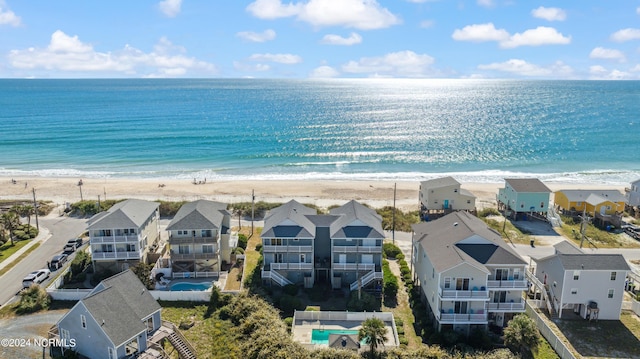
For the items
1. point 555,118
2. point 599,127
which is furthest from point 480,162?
point 555,118

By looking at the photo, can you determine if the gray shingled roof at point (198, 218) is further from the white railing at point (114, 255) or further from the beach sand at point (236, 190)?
the beach sand at point (236, 190)

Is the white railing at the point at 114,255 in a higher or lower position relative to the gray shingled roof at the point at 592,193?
lower

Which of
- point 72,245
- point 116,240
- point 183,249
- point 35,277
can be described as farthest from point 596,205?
point 35,277

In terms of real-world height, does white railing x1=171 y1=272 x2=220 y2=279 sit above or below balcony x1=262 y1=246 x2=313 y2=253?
below

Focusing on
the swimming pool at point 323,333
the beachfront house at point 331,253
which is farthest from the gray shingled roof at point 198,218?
the swimming pool at point 323,333

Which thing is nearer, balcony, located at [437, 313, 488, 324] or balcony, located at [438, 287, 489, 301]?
balcony, located at [438, 287, 489, 301]

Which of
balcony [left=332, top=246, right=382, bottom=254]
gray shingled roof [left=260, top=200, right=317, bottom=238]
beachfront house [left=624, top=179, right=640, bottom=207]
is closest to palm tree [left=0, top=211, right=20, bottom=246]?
gray shingled roof [left=260, top=200, right=317, bottom=238]

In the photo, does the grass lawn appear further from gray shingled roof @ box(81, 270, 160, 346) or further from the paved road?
the paved road
